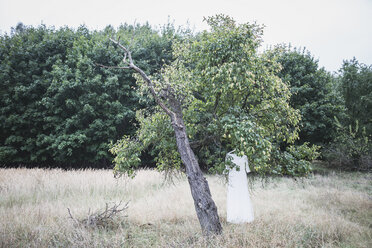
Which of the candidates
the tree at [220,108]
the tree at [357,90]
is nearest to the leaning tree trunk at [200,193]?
the tree at [220,108]

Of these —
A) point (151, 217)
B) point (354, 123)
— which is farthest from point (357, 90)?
point (151, 217)

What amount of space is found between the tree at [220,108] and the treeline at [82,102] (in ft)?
34.0

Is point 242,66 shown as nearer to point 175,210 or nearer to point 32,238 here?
point 175,210

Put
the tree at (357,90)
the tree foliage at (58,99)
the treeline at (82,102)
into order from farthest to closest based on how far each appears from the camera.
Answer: the tree at (357,90)
the treeline at (82,102)
the tree foliage at (58,99)

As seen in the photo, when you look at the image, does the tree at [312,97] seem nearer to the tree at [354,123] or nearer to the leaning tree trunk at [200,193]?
the tree at [354,123]

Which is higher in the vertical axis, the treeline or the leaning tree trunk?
the treeline

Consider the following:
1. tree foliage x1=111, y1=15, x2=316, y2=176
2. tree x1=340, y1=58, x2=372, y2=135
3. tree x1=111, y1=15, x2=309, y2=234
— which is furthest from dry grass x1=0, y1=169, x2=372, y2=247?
tree x1=340, y1=58, x2=372, y2=135

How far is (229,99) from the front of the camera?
6.43 meters

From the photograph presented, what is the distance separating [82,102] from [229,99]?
13.1 m

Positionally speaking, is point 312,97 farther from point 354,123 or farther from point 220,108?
point 220,108

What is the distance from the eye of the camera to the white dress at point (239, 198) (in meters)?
6.38

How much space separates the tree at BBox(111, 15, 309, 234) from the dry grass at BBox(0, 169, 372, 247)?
137 centimetres

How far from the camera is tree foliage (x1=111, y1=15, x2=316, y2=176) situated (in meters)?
4.82

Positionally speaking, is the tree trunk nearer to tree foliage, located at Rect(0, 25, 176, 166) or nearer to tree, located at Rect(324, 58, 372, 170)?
tree foliage, located at Rect(0, 25, 176, 166)
